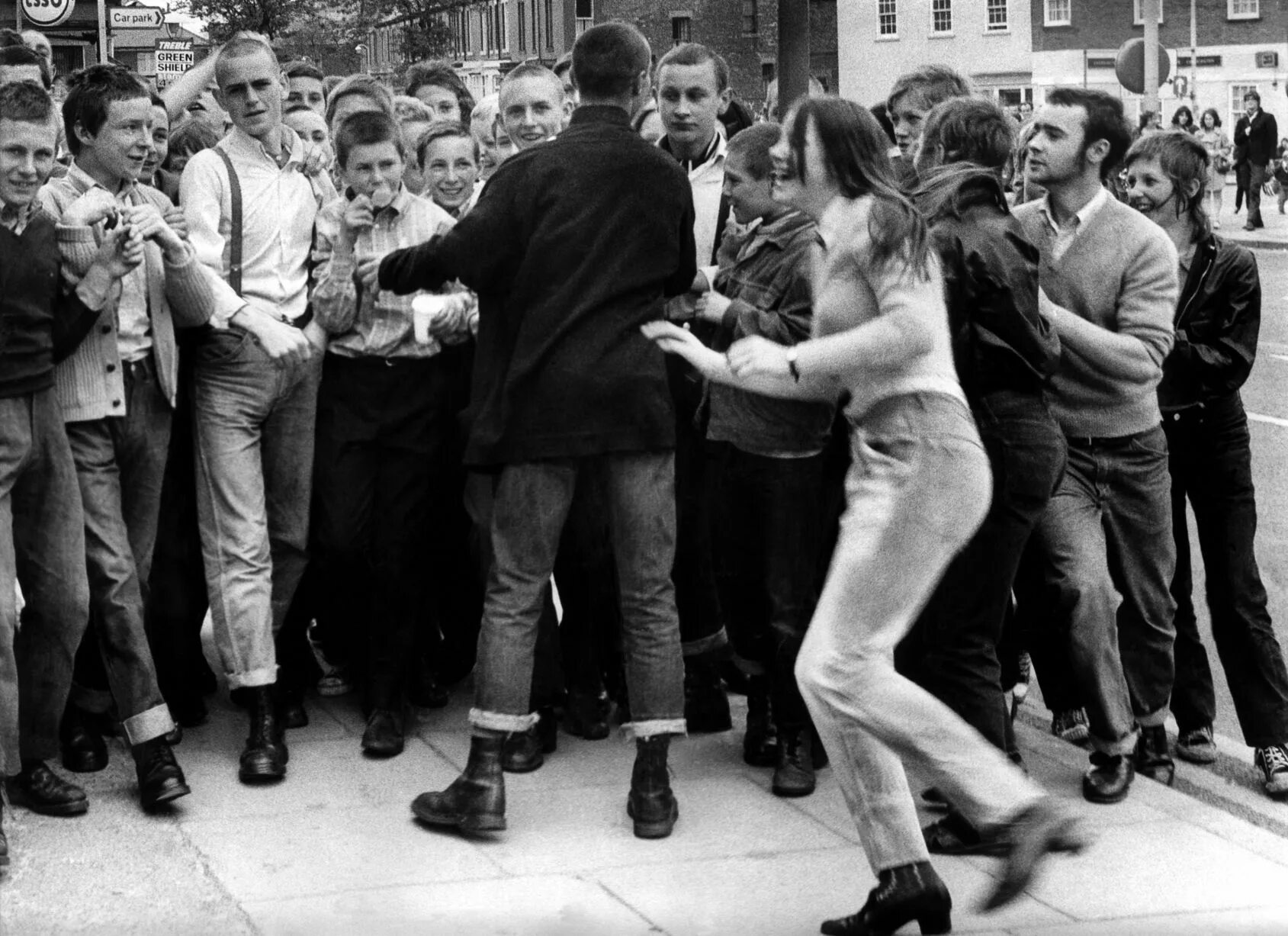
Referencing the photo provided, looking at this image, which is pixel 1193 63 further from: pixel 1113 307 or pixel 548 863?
pixel 548 863

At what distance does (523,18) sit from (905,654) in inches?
3290

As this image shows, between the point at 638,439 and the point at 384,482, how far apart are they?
120 cm

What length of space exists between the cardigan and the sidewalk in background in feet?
3.74

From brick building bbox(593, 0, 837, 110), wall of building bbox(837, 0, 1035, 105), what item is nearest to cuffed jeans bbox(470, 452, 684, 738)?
wall of building bbox(837, 0, 1035, 105)

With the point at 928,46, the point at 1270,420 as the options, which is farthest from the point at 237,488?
the point at 928,46

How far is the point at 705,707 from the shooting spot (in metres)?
6.71

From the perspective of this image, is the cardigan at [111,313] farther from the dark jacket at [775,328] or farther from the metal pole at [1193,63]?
the metal pole at [1193,63]

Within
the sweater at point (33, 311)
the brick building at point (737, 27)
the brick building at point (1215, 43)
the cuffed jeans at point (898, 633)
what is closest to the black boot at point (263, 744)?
the sweater at point (33, 311)

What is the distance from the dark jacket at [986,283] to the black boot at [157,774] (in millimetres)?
2424

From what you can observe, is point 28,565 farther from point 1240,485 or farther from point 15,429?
point 1240,485

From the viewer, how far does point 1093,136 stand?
20.5 feet

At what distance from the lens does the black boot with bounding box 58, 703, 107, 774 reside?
618 cm

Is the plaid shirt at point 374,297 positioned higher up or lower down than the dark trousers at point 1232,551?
higher up

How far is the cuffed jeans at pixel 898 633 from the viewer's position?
4680mm
